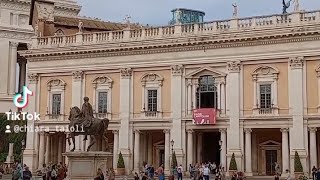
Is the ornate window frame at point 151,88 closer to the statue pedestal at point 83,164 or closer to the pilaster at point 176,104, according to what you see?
the pilaster at point 176,104

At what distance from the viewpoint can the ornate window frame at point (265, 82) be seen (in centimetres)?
4384

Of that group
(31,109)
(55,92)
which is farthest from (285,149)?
(31,109)

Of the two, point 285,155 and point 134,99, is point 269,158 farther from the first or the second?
point 134,99

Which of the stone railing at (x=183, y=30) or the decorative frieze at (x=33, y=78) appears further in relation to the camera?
the decorative frieze at (x=33, y=78)

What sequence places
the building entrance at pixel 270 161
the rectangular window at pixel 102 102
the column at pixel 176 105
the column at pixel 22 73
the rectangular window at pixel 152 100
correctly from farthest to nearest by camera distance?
the column at pixel 22 73
the rectangular window at pixel 102 102
the rectangular window at pixel 152 100
the column at pixel 176 105
the building entrance at pixel 270 161

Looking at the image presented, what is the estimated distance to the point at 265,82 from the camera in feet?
146

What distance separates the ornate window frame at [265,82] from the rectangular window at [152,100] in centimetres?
819

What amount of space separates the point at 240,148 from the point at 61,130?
52.8ft

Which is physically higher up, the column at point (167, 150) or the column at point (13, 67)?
the column at point (13, 67)

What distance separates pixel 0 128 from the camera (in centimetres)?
6725

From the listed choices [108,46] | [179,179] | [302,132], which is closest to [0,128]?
[108,46]

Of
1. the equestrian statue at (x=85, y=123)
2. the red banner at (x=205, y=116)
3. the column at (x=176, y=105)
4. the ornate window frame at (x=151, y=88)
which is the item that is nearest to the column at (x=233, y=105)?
the red banner at (x=205, y=116)

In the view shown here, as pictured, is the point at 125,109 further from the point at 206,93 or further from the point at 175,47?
the point at 206,93

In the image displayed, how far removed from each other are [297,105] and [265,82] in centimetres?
308
